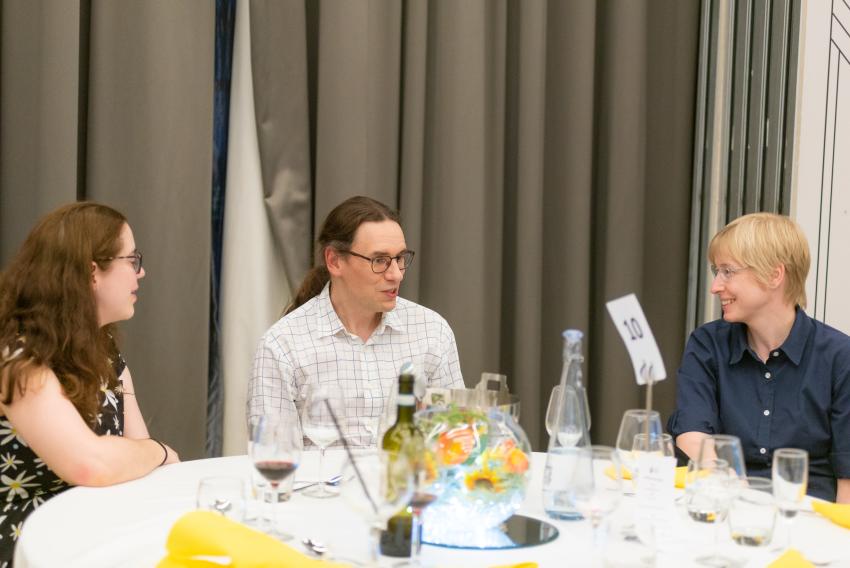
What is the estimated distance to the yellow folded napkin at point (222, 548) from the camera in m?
1.28

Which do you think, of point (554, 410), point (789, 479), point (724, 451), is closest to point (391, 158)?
point (554, 410)

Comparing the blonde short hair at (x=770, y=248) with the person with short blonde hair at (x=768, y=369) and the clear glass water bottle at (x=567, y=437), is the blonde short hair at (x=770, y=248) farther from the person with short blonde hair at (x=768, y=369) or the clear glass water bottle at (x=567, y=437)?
the clear glass water bottle at (x=567, y=437)

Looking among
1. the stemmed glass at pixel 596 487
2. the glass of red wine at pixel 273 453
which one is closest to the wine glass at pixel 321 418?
the glass of red wine at pixel 273 453

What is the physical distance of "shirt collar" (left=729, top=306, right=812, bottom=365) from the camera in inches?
93.4

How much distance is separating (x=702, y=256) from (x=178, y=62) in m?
2.07

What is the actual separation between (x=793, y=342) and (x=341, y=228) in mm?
1199

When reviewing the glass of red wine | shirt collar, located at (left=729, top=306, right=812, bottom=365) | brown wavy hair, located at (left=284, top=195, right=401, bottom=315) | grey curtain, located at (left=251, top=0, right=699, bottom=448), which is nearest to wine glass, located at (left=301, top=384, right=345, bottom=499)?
the glass of red wine

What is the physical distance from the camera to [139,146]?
2791mm

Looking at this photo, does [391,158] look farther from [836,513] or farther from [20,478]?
[836,513]

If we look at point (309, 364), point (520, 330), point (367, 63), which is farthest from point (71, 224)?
point (520, 330)

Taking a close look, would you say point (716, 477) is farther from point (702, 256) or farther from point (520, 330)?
point (702, 256)

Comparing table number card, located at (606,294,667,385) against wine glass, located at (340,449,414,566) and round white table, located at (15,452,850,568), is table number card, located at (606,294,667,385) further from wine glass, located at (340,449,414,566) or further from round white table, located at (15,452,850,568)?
wine glass, located at (340,449,414,566)

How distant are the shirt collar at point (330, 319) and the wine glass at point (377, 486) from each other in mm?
1221

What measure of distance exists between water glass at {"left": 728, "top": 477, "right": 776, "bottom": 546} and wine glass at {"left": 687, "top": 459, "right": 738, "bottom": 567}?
0.06 feet
